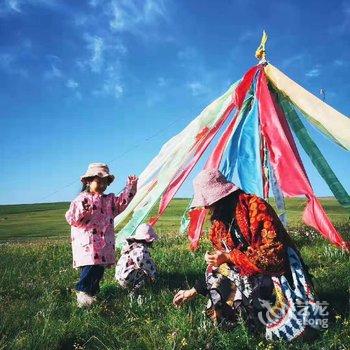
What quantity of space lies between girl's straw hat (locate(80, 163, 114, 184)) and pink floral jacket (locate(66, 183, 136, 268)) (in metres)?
0.21

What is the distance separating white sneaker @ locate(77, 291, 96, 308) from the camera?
472 centimetres

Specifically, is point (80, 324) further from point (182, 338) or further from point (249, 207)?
point (249, 207)

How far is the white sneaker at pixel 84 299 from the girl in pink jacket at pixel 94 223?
0.03 meters

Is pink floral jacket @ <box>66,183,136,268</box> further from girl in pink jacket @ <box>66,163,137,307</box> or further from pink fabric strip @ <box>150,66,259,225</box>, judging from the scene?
pink fabric strip @ <box>150,66,259,225</box>

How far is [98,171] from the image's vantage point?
17.0 feet

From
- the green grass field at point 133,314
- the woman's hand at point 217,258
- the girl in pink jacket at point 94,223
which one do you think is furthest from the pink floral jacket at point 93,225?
the woman's hand at point 217,258

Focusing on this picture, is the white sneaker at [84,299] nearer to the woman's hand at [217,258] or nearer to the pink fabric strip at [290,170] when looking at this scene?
the woman's hand at [217,258]

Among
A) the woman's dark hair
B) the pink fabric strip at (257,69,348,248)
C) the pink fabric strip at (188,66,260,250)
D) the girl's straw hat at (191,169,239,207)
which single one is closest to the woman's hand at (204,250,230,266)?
the woman's dark hair

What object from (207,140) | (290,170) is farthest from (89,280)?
(207,140)

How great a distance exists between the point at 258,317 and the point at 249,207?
0.88 m

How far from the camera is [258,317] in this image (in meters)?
3.66

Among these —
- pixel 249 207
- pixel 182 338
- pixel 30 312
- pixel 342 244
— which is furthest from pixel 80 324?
pixel 342 244

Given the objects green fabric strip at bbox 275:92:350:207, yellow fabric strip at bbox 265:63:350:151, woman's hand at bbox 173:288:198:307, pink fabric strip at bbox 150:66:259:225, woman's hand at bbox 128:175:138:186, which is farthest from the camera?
pink fabric strip at bbox 150:66:259:225

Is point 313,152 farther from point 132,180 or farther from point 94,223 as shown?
point 94,223
